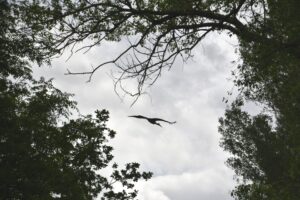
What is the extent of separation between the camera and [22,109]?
53.4 feet

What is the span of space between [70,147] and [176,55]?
8.94 meters

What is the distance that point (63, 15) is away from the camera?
10.7 meters

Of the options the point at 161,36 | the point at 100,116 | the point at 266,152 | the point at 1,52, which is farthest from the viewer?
the point at 266,152

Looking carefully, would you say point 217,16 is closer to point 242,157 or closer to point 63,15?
point 63,15

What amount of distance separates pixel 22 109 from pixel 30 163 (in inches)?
120

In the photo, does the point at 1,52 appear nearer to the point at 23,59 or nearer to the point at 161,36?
the point at 23,59

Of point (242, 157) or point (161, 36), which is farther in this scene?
point (242, 157)

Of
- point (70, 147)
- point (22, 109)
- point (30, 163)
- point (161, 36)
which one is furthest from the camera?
point (70, 147)

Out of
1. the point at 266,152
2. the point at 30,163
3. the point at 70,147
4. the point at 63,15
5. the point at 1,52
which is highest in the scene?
the point at 266,152

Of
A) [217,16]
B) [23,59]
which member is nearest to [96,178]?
[23,59]

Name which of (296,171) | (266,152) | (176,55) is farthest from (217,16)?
(266,152)

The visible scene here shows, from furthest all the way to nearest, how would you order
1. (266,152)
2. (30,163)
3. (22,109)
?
(266,152), (22,109), (30,163)

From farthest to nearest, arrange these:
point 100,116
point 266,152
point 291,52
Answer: point 266,152, point 100,116, point 291,52

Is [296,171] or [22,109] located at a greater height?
[22,109]
